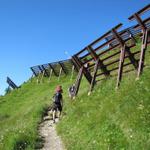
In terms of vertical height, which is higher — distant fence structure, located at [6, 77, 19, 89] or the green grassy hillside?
the green grassy hillside

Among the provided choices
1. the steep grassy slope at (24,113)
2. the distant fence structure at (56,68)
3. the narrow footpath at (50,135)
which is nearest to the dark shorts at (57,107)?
the narrow footpath at (50,135)

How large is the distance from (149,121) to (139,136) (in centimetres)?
75

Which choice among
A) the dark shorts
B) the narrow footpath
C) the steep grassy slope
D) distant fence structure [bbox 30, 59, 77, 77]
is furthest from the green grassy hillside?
distant fence structure [bbox 30, 59, 77, 77]

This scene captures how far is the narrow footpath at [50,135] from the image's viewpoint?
17.4 meters

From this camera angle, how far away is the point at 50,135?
2008cm

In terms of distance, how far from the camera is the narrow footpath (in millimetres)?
17359

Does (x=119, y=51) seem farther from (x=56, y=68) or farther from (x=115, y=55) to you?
(x=56, y=68)

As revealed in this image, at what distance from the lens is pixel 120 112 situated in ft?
47.1

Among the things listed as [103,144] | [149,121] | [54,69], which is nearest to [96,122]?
[103,144]

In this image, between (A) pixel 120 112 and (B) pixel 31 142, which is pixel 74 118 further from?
(A) pixel 120 112

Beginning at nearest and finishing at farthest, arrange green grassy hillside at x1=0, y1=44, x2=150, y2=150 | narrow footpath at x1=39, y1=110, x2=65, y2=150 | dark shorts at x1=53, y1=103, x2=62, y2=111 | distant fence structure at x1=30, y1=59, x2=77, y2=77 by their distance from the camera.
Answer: green grassy hillside at x1=0, y1=44, x2=150, y2=150 < narrow footpath at x1=39, y1=110, x2=65, y2=150 < dark shorts at x1=53, y1=103, x2=62, y2=111 < distant fence structure at x1=30, y1=59, x2=77, y2=77

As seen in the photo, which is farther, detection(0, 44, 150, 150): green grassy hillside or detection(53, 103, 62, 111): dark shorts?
detection(53, 103, 62, 111): dark shorts

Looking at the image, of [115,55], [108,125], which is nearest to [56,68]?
[115,55]

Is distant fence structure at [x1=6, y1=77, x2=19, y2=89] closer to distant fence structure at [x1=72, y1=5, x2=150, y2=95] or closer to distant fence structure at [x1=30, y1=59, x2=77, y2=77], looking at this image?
distant fence structure at [x1=30, y1=59, x2=77, y2=77]
